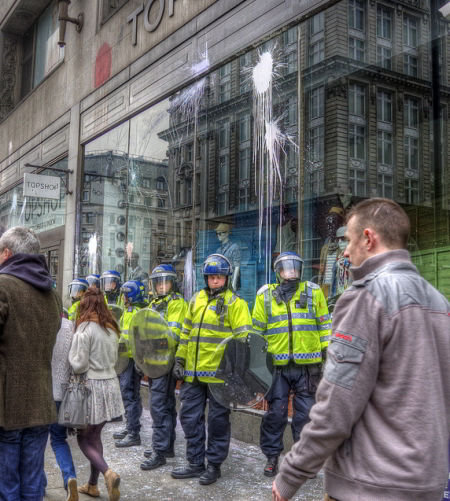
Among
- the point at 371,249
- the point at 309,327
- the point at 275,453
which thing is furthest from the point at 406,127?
the point at 371,249

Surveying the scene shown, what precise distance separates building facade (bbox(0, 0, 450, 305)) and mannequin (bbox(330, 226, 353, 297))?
0.02m

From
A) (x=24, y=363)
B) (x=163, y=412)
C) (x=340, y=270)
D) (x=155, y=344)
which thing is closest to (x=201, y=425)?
(x=163, y=412)

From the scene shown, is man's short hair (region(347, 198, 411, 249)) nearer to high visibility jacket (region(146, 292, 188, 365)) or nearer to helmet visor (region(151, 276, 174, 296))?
high visibility jacket (region(146, 292, 188, 365))

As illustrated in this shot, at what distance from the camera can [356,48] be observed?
6637 millimetres

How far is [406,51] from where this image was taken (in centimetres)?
612

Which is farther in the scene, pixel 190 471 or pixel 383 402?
pixel 190 471

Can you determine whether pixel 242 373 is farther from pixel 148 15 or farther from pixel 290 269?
pixel 148 15

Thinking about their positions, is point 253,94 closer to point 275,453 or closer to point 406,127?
point 406,127

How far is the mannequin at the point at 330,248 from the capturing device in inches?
258

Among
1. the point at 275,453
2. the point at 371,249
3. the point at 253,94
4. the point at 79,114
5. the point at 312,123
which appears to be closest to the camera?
the point at 371,249

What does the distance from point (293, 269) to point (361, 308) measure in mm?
4010

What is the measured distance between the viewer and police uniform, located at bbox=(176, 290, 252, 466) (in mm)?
5430

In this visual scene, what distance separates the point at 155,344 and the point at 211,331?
2.52ft

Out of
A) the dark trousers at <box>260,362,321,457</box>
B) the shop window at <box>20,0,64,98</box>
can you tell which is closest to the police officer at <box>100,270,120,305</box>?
the dark trousers at <box>260,362,321,457</box>
